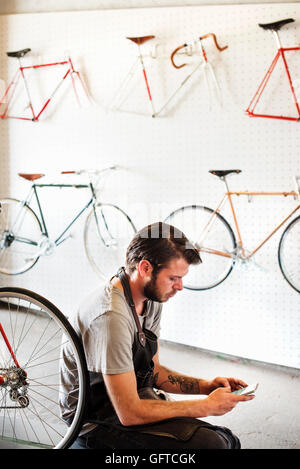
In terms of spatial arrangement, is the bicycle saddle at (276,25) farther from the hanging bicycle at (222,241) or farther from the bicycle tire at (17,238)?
the bicycle tire at (17,238)

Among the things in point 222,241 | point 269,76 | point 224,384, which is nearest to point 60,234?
point 222,241

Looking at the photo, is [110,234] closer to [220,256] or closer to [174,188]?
[174,188]

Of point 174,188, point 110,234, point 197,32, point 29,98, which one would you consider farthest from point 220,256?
point 29,98

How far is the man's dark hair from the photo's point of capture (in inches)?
67.3

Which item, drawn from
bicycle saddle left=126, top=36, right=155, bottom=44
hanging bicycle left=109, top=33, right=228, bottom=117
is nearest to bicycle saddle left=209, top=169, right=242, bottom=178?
hanging bicycle left=109, top=33, right=228, bottom=117

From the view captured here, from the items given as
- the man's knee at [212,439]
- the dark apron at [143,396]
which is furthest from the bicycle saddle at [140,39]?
the man's knee at [212,439]

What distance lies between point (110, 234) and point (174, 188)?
635mm

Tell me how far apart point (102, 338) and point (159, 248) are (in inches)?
14.5

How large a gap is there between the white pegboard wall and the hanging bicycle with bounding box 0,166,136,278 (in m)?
0.09

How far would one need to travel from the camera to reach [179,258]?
1729mm

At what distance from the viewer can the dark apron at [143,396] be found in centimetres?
159

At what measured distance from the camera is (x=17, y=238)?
397 cm

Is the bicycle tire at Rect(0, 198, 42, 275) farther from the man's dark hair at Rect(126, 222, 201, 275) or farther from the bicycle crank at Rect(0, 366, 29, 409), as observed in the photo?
the man's dark hair at Rect(126, 222, 201, 275)

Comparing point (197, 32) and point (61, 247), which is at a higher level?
point (197, 32)
